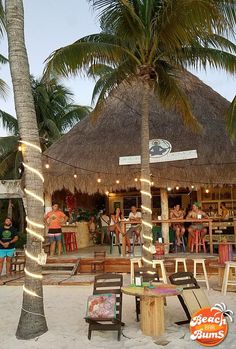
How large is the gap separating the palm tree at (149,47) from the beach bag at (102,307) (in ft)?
7.14

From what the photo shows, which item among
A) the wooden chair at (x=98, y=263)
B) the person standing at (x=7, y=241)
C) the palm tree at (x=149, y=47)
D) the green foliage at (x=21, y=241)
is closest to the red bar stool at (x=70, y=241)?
the wooden chair at (x=98, y=263)

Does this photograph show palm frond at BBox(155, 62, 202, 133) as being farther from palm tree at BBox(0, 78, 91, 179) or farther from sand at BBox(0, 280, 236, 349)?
palm tree at BBox(0, 78, 91, 179)

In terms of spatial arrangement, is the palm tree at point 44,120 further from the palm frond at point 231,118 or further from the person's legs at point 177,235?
the palm frond at point 231,118

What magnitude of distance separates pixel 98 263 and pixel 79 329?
4.28 metres

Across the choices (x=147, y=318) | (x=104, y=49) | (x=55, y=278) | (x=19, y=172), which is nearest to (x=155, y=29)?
(x=104, y=49)

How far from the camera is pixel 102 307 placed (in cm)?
556

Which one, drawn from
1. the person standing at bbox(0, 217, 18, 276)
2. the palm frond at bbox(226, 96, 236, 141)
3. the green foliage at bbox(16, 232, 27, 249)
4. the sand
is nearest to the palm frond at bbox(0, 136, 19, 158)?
the green foliage at bbox(16, 232, 27, 249)

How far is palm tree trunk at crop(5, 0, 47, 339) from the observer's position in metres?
5.55

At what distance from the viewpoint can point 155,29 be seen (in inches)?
310

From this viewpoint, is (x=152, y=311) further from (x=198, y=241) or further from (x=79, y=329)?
(x=198, y=241)

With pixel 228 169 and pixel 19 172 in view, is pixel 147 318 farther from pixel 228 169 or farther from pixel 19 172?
pixel 19 172

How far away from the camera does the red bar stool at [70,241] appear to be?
42.0 feet

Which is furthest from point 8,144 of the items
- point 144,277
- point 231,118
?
point 144,277

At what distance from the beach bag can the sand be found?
31 cm
